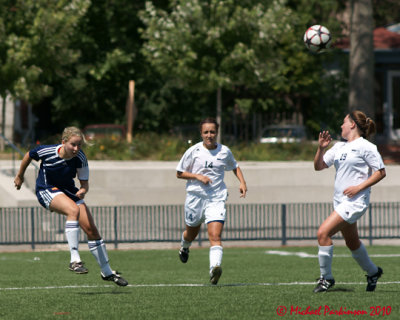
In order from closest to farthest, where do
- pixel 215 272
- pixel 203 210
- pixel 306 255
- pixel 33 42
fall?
pixel 215 272 → pixel 203 210 → pixel 306 255 → pixel 33 42

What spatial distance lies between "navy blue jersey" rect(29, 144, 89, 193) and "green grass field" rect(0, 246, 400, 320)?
133cm

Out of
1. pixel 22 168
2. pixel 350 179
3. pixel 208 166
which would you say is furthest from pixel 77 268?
pixel 350 179

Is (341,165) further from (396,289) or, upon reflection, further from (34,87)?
(34,87)

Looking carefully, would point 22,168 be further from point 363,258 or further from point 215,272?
point 363,258

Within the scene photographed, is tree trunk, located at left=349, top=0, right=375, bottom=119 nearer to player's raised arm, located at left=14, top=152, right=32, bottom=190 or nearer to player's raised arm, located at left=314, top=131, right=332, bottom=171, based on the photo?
player's raised arm, located at left=314, top=131, right=332, bottom=171

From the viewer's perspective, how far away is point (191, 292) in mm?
10742

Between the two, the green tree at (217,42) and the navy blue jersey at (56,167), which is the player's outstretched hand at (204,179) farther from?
the green tree at (217,42)

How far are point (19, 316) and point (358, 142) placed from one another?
13.3 feet

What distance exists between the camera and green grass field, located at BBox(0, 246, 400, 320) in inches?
350

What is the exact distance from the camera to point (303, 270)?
1523cm

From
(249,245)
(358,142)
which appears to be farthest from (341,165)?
(249,245)

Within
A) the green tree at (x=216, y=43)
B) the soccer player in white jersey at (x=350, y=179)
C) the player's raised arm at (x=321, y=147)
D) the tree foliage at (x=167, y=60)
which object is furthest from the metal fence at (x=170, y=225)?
the soccer player in white jersey at (x=350, y=179)

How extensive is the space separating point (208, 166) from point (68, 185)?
1.79 metres

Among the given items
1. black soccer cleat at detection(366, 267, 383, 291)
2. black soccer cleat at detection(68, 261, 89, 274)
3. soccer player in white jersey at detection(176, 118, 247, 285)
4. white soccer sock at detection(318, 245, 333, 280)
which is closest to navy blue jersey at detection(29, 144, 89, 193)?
black soccer cleat at detection(68, 261, 89, 274)
